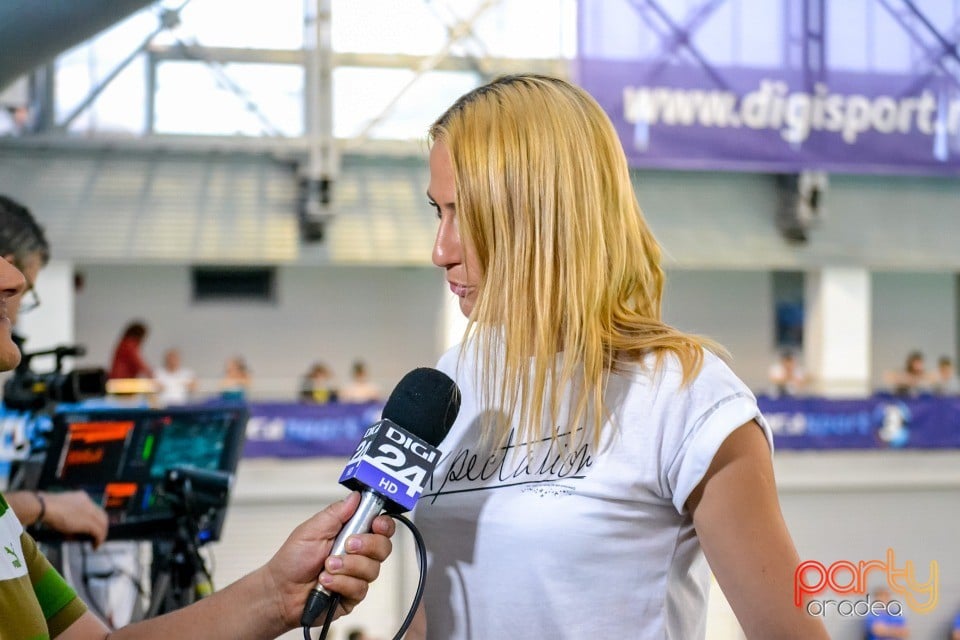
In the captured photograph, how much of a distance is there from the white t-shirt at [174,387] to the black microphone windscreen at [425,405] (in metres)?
8.24

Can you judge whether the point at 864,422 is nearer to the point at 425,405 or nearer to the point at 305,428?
the point at 305,428

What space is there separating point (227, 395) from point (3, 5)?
22.7 ft

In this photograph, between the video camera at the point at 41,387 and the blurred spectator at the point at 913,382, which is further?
the blurred spectator at the point at 913,382

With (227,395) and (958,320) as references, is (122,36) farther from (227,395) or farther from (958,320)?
(958,320)

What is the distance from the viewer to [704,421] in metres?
1.18

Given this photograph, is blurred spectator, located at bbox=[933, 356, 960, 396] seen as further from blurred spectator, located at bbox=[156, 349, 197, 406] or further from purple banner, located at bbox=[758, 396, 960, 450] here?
blurred spectator, located at bbox=[156, 349, 197, 406]

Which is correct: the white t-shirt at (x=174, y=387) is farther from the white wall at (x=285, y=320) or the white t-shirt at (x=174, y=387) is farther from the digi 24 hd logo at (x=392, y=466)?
the digi 24 hd logo at (x=392, y=466)

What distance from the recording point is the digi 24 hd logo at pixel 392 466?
1.19 meters

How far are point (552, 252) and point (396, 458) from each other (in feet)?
0.99

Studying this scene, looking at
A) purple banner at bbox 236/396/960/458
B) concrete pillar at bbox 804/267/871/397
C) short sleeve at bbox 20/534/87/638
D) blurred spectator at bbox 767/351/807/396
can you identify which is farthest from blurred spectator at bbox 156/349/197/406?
short sleeve at bbox 20/534/87/638

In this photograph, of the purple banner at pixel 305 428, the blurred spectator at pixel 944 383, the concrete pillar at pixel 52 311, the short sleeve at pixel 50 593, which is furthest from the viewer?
the blurred spectator at pixel 944 383

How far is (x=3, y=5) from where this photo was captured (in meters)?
2.48

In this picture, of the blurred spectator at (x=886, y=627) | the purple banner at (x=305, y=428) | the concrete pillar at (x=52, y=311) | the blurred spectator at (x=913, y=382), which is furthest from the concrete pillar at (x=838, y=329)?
the concrete pillar at (x=52, y=311)

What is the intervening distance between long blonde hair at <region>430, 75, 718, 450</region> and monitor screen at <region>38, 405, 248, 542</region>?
1.38m
